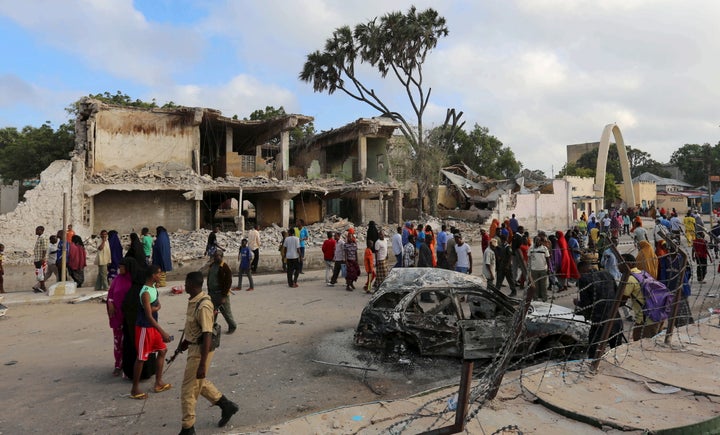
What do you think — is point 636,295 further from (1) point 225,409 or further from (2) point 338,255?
(2) point 338,255

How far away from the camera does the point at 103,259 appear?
1070 centimetres

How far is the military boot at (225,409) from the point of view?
419cm

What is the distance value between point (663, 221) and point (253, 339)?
16125 millimetres

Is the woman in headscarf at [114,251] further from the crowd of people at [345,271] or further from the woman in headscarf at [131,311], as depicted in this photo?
the woman in headscarf at [131,311]

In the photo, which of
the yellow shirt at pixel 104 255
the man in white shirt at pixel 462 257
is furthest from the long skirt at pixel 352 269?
the yellow shirt at pixel 104 255

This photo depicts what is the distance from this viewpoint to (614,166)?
183ft

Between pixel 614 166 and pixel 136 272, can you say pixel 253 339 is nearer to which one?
pixel 136 272

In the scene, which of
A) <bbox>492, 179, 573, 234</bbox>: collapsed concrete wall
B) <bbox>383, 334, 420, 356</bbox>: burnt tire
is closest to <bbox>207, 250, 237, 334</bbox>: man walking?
<bbox>383, 334, 420, 356</bbox>: burnt tire

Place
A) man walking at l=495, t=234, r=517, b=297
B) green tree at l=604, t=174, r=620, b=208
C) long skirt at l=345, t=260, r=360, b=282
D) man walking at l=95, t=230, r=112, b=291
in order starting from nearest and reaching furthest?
1. man walking at l=495, t=234, r=517, b=297
2. man walking at l=95, t=230, r=112, b=291
3. long skirt at l=345, t=260, r=360, b=282
4. green tree at l=604, t=174, r=620, b=208

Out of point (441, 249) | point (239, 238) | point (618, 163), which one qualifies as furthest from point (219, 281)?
point (618, 163)

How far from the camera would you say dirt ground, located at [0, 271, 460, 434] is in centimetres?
450

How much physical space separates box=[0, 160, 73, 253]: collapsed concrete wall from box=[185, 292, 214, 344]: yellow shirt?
62.5ft

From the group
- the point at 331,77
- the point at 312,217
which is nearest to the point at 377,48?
the point at 331,77

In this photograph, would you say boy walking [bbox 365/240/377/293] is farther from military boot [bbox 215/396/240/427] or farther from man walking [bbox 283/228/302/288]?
military boot [bbox 215/396/240/427]
